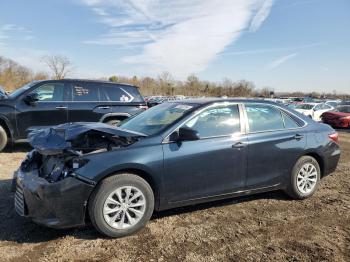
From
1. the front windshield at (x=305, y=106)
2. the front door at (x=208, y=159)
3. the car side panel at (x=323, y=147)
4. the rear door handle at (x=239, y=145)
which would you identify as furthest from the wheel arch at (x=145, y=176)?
the front windshield at (x=305, y=106)

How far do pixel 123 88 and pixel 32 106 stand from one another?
236cm

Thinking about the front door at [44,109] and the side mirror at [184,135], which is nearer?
the side mirror at [184,135]

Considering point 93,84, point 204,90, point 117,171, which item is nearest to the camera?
point 117,171

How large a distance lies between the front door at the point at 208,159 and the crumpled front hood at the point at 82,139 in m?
0.54

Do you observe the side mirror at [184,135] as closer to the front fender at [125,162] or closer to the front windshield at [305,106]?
the front fender at [125,162]

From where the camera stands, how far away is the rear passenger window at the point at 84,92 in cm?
943

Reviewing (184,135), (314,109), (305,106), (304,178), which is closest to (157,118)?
(184,135)

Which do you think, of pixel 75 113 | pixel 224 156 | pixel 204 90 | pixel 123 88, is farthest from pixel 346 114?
pixel 204 90

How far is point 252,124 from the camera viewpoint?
527cm

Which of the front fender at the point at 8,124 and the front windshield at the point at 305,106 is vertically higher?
the front fender at the point at 8,124

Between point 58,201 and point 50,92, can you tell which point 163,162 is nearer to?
point 58,201

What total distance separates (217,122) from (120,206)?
175 centimetres

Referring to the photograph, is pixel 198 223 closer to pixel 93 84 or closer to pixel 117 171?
pixel 117 171

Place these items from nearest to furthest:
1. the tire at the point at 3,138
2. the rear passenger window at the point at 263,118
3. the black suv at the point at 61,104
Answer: the rear passenger window at the point at 263,118 < the tire at the point at 3,138 < the black suv at the point at 61,104
